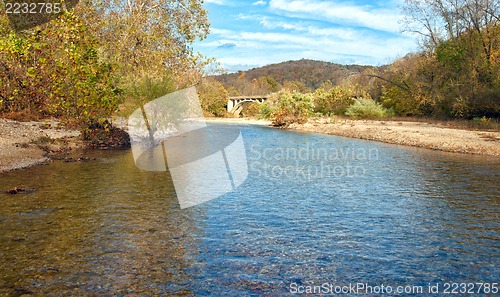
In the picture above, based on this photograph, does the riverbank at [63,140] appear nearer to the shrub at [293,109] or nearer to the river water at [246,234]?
the river water at [246,234]

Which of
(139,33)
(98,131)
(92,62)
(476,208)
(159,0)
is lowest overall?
(476,208)

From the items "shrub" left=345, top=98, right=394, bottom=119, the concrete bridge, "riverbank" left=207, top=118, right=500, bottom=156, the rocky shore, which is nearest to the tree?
the rocky shore

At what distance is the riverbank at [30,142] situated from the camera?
1806 centimetres

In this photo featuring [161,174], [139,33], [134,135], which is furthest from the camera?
[139,33]

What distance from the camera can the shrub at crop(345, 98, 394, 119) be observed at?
56.0 m

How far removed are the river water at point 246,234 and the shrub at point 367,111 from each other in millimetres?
39351

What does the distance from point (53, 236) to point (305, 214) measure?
6.44 metres

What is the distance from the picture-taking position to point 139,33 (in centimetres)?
3850

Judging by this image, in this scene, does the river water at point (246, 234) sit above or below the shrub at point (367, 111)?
below

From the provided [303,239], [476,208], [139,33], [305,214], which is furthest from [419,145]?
[139,33]

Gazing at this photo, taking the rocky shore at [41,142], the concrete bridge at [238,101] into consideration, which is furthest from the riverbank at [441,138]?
the concrete bridge at [238,101]

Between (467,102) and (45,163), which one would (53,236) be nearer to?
(45,163)

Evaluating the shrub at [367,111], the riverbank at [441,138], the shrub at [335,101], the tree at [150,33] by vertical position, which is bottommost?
the riverbank at [441,138]

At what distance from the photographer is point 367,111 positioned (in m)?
57.1
